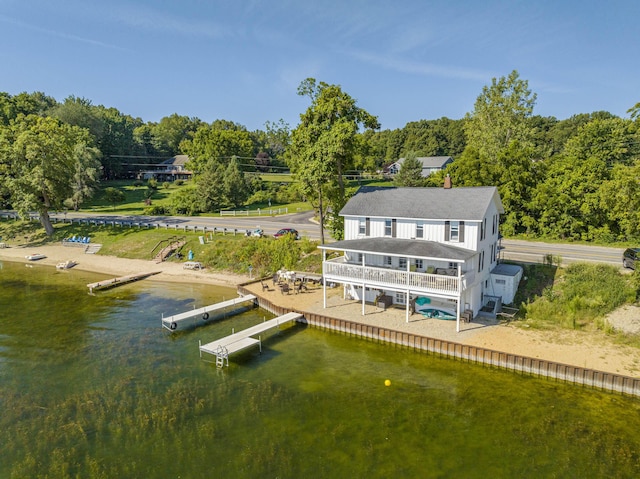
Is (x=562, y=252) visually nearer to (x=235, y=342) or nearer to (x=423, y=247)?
(x=423, y=247)

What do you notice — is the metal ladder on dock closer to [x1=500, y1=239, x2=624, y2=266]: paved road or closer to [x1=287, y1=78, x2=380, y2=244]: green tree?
[x1=287, y1=78, x2=380, y2=244]: green tree

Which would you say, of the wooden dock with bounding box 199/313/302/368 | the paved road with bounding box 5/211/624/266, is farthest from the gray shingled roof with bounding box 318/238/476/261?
the paved road with bounding box 5/211/624/266

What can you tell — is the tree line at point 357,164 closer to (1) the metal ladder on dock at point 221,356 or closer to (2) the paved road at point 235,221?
(2) the paved road at point 235,221

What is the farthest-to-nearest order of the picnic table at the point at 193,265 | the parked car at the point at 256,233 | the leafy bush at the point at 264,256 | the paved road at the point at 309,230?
the parked car at the point at 256,233
the picnic table at the point at 193,265
the leafy bush at the point at 264,256
the paved road at the point at 309,230

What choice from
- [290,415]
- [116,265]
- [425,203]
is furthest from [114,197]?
[290,415]

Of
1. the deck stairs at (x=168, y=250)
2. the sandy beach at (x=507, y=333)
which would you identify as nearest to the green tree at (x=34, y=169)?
the deck stairs at (x=168, y=250)
